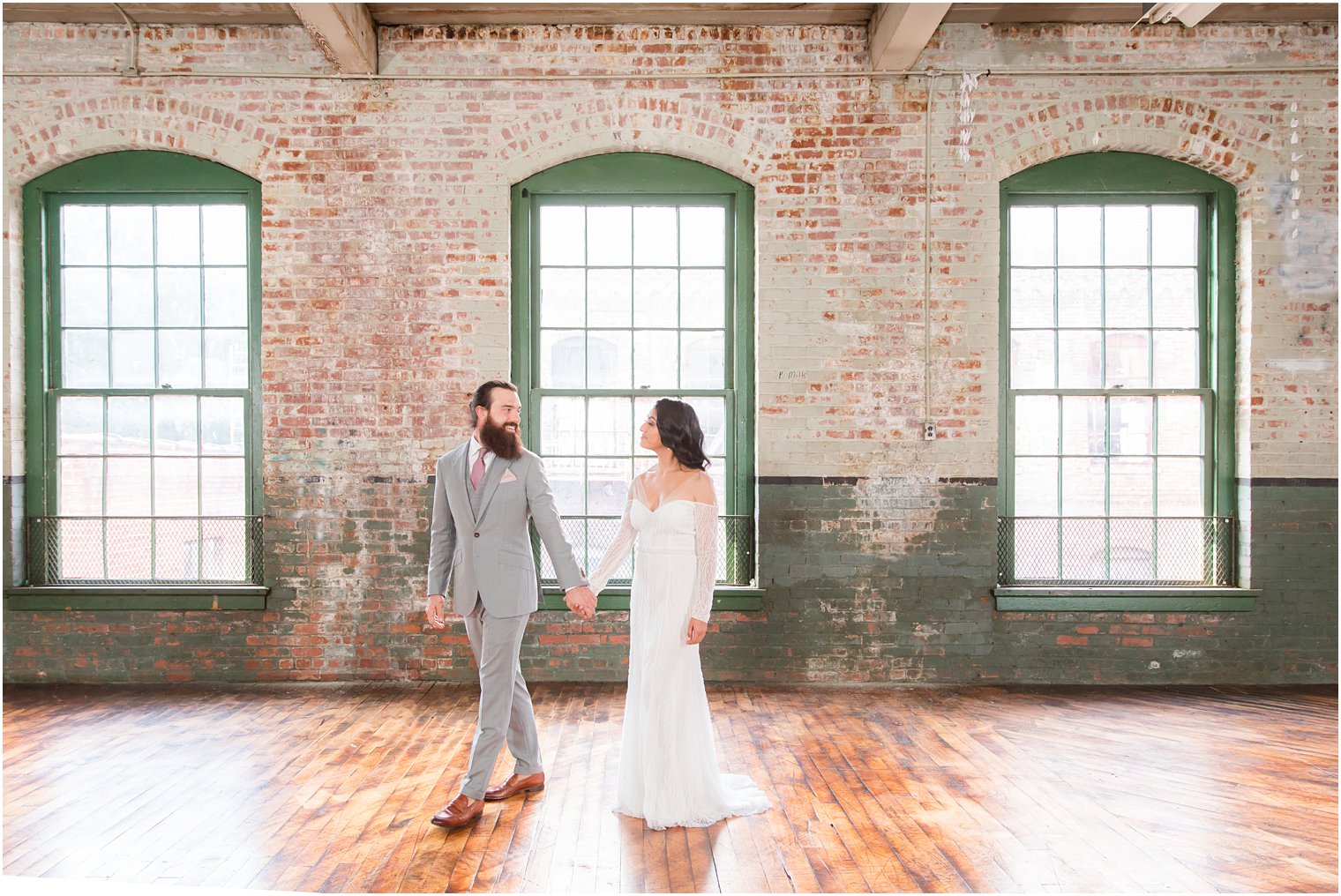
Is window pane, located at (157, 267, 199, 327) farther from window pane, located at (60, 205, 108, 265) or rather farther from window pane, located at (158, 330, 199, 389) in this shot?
window pane, located at (60, 205, 108, 265)

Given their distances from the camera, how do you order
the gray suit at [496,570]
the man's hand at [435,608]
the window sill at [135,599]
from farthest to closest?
the window sill at [135,599]
the man's hand at [435,608]
the gray suit at [496,570]

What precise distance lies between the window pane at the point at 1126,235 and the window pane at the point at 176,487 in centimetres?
583

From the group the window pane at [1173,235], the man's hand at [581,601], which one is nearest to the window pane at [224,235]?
the man's hand at [581,601]

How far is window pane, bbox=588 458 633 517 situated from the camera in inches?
202

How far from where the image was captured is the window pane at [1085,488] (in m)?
5.14

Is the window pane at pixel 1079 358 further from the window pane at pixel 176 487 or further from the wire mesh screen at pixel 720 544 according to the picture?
the window pane at pixel 176 487

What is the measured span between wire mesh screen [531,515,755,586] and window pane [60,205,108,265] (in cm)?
320

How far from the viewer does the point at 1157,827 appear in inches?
119

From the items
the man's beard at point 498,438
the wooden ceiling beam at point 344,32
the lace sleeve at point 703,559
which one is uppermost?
the wooden ceiling beam at point 344,32

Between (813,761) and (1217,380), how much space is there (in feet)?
11.8

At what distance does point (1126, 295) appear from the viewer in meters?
5.16

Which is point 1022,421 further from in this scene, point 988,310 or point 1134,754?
point 1134,754

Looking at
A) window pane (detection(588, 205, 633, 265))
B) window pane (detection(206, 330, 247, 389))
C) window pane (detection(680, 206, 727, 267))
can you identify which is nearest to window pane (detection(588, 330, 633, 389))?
window pane (detection(588, 205, 633, 265))

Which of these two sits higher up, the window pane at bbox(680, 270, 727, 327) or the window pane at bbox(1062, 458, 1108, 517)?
the window pane at bbox(680, 270, 727, 327)
